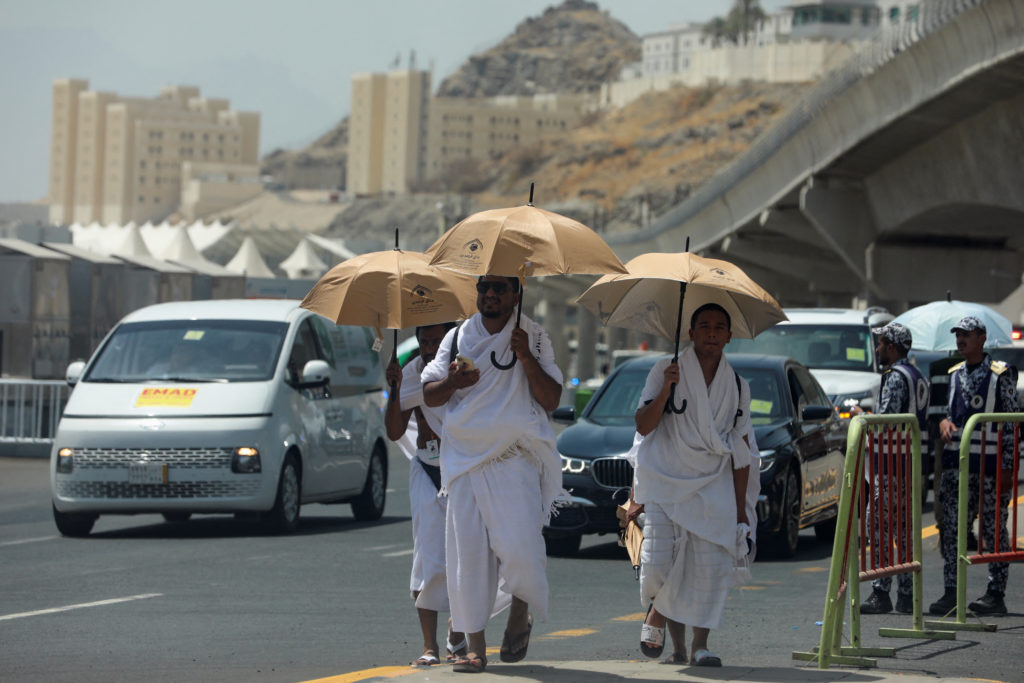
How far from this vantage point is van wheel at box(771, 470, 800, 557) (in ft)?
44.5

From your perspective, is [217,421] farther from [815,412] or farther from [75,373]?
[815,412]

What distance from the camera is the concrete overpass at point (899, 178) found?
26297mm

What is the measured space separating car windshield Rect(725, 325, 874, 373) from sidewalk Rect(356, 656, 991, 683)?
12183 mm

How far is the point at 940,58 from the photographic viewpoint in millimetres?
26453

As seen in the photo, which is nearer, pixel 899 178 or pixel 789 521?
pixel 789 521

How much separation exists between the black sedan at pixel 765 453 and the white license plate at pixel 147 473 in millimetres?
3154

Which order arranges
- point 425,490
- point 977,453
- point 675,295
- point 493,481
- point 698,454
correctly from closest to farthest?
point 493,481 → point 698,454 → point 425,490 → point 675,295 → point 977,453

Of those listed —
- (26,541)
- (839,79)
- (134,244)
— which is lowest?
(26,541)

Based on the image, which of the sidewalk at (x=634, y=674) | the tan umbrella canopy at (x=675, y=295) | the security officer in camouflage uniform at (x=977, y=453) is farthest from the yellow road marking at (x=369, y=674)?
the security officer in camouflage uniform at (x=977, y=453)

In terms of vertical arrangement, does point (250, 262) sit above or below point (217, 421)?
above

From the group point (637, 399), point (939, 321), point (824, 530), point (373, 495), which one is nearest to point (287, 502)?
point (373, 495)

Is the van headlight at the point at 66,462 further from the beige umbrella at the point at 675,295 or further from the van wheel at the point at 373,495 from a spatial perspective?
the beige umbrella at the point at 675,295

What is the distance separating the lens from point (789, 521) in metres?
13.7

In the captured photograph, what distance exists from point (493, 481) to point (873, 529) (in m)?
2.33
